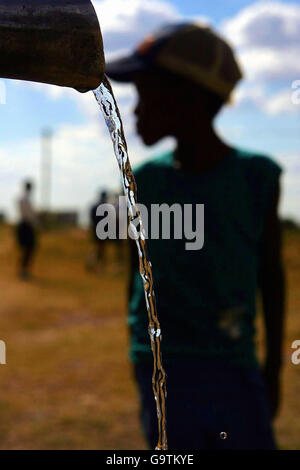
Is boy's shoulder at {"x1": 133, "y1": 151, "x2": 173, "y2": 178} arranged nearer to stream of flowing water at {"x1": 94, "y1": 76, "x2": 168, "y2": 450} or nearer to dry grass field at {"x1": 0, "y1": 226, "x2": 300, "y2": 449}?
stream of flowing water at {"x1": 94, "y1": 76, "x2": 168, "y2": 450}

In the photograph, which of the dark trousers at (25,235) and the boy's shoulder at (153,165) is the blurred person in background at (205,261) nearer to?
the boy's shoulder at (153,165)

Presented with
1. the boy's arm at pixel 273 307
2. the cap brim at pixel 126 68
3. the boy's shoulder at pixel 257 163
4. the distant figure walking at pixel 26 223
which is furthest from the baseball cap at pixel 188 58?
the distant figure walking at pixel 26 223

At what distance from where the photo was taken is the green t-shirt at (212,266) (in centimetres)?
195

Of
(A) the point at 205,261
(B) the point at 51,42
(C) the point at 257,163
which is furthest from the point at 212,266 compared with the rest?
(B) the point at 51,42

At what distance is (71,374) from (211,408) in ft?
14.4

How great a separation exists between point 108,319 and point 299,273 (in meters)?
11.1

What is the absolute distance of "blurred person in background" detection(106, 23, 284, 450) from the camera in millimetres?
1913

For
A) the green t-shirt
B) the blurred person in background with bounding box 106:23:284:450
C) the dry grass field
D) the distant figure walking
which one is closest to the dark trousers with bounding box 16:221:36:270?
the distant figure walking

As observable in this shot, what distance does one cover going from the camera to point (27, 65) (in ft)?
3.41

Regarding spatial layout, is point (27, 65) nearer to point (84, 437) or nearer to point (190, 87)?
point (190, 87)

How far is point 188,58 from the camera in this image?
214cm

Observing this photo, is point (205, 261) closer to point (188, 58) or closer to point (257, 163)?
point (257, 163)

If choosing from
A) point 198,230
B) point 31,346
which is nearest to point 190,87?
point 198,230
